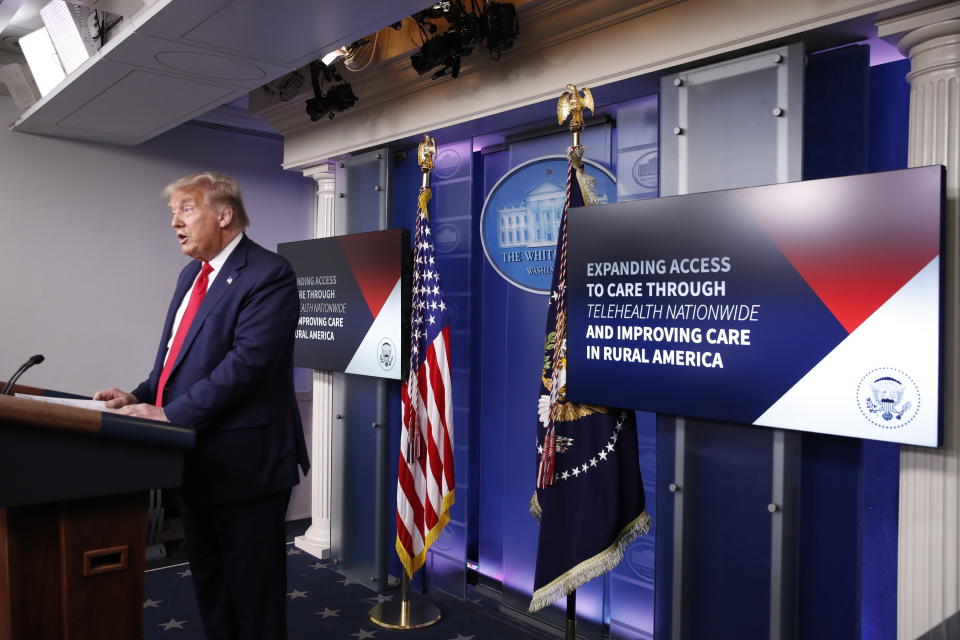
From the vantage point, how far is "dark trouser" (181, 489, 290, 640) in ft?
6.41

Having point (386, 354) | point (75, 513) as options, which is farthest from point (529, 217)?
point (75, 513)

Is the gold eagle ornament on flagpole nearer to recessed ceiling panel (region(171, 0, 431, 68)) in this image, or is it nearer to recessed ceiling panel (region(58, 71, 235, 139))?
recessed ceiling panel (region(171, 0, 431, 68))

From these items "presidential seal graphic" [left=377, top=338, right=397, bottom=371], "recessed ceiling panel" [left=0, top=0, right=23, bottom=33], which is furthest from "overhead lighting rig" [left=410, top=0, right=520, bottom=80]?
"recessed ceiling panel" [left=0, top=0, right=23, bottom=33]

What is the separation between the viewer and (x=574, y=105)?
2410 millimetres

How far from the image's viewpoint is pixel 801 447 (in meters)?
2.13

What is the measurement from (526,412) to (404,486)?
0.62 m

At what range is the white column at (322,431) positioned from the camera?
13.1ft

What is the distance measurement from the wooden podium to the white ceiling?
1559mm

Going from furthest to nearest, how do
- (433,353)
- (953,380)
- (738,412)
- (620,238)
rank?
(433,353), (620,238), (738,412), (953,380)

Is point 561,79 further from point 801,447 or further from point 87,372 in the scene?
point 87,372

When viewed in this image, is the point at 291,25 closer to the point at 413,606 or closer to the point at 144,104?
the point at 144,104

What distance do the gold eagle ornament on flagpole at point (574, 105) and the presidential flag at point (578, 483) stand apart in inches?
3.7

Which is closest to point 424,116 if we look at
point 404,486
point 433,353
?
point 433,353

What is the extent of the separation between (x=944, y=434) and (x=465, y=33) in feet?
6.67
